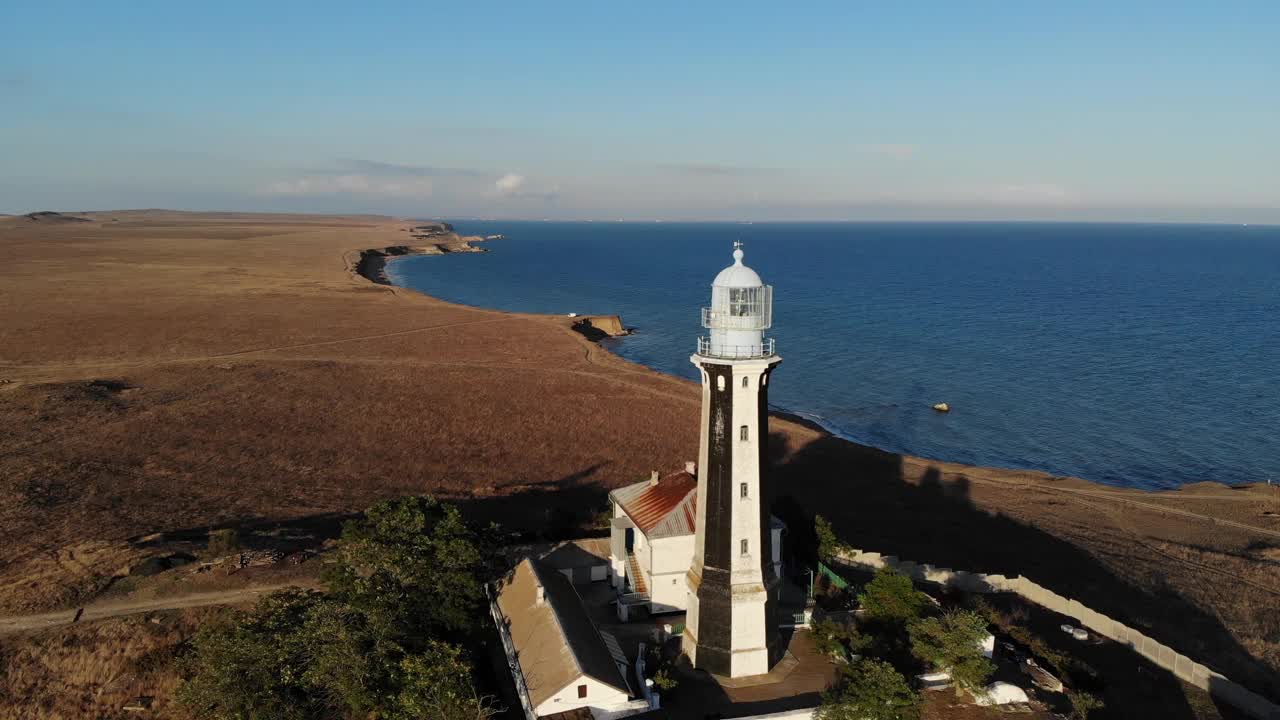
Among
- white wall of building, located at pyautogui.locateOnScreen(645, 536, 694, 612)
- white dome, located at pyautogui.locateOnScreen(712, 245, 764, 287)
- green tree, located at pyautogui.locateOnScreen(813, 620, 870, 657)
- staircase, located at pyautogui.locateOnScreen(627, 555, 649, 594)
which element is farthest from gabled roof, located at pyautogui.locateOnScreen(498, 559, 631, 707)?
white dome, located at pyautogui.locateOnScreen(712, 245, 764, 287)

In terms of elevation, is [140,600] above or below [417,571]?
below

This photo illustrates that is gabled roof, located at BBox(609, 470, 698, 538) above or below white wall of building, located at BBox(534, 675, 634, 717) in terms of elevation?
above

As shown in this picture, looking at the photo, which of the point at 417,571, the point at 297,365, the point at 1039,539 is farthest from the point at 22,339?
the point at 1039,539

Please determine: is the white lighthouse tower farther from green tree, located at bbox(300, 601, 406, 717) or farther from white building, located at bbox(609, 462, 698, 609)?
green tree, located at bbox(300, 601, 406, 717)

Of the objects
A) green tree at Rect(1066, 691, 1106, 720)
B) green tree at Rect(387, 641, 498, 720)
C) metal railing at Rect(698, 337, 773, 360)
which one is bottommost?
green tree at Rect(1066, 691, 1106, 720)

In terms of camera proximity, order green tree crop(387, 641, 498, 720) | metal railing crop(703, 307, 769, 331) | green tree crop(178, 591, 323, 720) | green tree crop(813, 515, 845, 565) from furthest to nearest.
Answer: green tree crop(813, 515, 845, 565)
metal railing crop(703, 307, 769, 331)
green tree crop(178, 591, 323, 720)
green tree crop(387, 641, 498, 720)

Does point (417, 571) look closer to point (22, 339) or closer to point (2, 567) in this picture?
point (2, 567)
